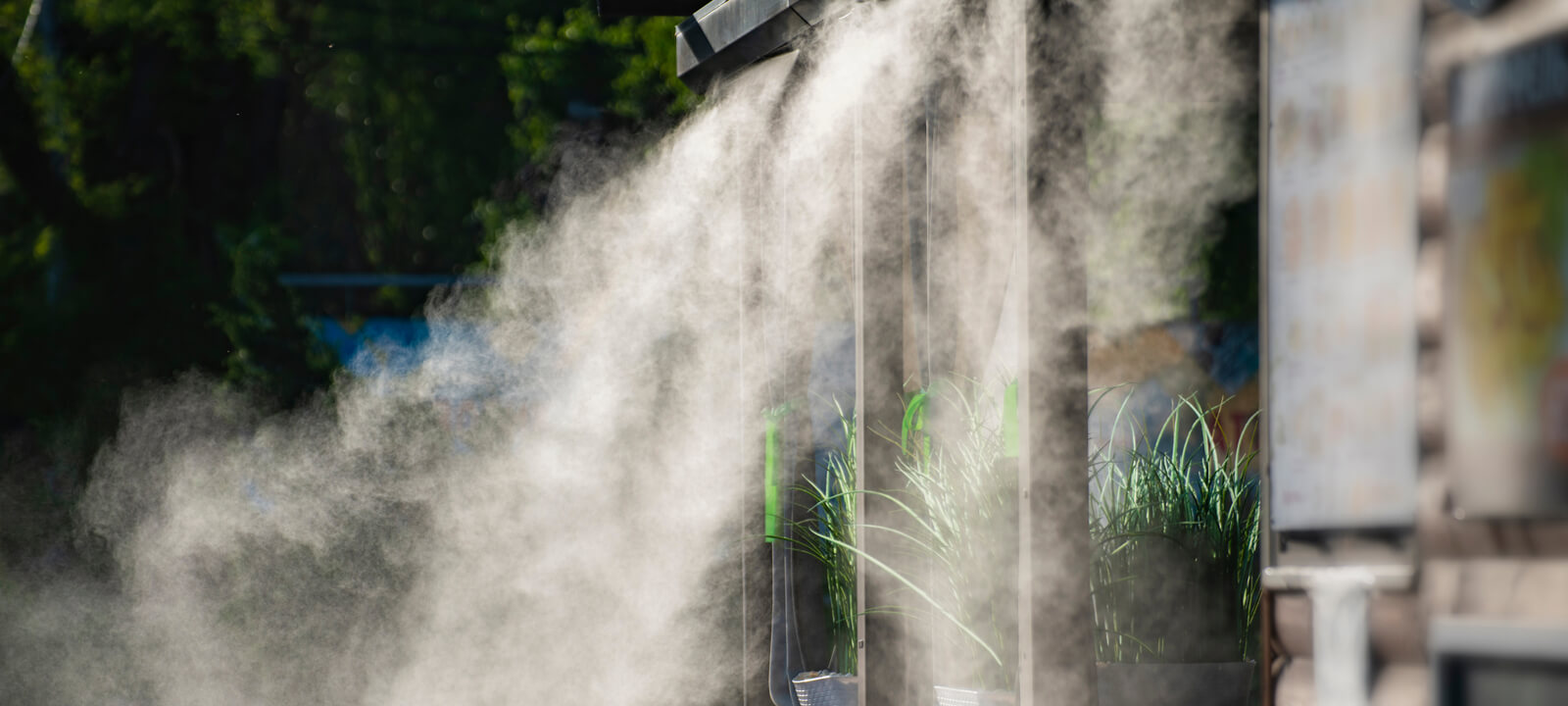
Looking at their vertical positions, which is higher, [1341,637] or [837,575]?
[1341,637]

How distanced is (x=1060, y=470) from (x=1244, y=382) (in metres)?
1.41

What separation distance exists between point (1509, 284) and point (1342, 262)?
28 cm

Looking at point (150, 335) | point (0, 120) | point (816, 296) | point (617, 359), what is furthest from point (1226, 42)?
point (0, 120)

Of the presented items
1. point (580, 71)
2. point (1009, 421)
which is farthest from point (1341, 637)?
point (580, 71)

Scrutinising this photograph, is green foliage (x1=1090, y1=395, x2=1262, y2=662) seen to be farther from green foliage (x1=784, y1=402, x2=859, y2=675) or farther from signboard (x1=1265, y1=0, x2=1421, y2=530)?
green foliage (x1=784, y1=402, x2=859, y2=675)

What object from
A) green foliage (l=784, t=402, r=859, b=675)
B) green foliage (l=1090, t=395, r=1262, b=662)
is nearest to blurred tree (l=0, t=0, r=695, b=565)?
green foliage (l=784, t=402, r=859, b=675)

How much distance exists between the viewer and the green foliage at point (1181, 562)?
7.46ft

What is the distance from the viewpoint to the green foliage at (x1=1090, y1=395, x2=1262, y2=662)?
2.27 meters

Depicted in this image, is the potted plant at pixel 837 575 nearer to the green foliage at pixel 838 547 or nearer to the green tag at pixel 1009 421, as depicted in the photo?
the green foliage at pixel 838 547

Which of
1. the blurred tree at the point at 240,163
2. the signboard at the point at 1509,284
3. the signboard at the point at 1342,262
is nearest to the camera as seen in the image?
the signboard at the point at 1509,284

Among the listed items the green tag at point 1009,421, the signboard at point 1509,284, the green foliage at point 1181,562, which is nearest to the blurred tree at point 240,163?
the green tag at point 1009,421

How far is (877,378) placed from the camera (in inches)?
118

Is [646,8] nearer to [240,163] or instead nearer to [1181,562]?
[1181,562]

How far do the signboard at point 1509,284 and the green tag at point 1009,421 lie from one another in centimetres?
103
